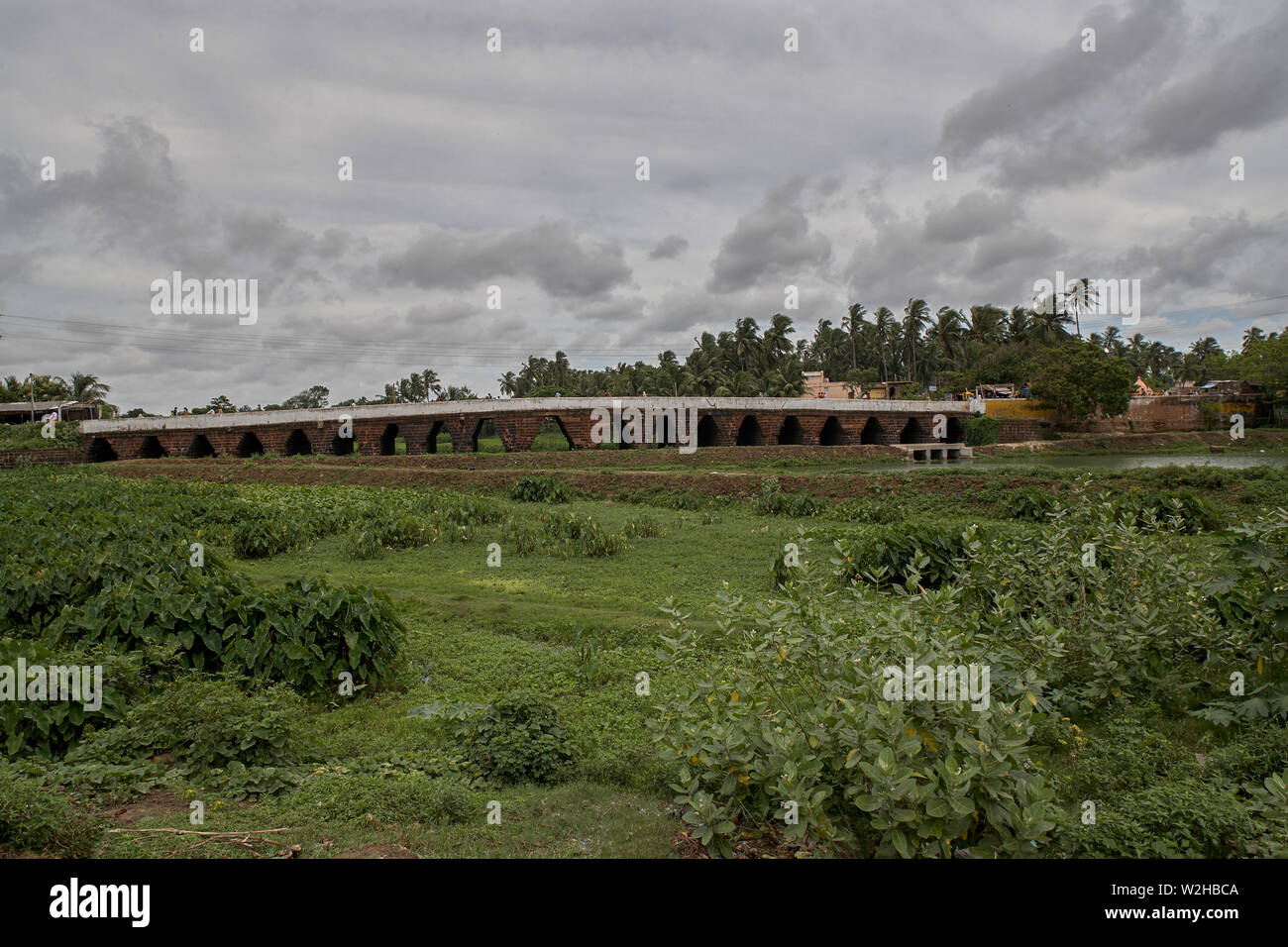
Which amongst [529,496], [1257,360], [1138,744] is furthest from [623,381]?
[1138,744]

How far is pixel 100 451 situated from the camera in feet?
135

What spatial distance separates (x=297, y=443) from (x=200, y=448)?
5244 mm

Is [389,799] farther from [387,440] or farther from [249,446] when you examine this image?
[249,446]

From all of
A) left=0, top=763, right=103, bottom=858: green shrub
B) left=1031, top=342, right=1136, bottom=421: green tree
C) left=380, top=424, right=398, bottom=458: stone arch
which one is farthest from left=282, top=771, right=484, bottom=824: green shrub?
left=1031, top=342, right=1136, bottom=421: green tree

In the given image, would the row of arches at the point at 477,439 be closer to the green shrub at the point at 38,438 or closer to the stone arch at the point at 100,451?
the stone arch at the point at 100,451

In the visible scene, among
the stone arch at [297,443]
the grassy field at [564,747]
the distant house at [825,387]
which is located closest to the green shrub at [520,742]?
the grassy field at [564,747]

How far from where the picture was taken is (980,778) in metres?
3.25

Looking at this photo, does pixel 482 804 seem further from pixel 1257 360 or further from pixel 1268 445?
pixel 1257 360

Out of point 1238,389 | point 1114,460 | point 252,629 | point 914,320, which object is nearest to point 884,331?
point 914,320

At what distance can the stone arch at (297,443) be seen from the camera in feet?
128

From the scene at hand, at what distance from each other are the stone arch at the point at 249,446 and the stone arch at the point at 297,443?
1442mm

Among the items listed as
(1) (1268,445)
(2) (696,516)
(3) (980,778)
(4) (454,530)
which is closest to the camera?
(3) (980,778)

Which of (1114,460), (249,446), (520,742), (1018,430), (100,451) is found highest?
(1018,430)
